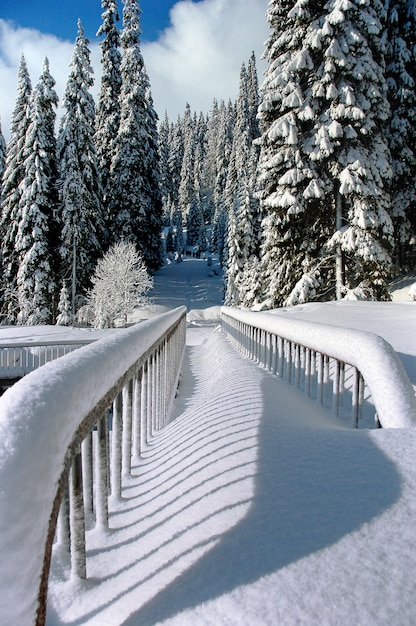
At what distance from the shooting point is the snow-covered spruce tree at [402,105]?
18734 mm

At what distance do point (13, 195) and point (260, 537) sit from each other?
3505 cm

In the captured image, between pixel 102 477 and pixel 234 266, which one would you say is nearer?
pixel 102 477

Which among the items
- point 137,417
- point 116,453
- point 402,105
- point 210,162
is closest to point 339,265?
point 402,105

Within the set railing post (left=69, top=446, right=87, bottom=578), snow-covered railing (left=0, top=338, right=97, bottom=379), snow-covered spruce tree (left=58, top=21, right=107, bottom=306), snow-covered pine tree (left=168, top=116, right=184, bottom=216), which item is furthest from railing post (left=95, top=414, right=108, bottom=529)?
snow-covered pine tree (left=168, top=116, right=184, bottom=216)

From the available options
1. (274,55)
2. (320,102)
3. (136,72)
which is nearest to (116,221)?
(136,72)

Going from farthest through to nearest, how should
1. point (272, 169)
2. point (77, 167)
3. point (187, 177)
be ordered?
1. point (187, 177)
2. point (77, 167)
3. point (272, 169)

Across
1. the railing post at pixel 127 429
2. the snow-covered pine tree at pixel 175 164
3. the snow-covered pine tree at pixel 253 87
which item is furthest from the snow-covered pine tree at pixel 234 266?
the snow-covered pine tree at pixel 175 164

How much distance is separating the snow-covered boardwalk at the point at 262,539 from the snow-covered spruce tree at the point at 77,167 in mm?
31971

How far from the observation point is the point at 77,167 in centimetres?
3181

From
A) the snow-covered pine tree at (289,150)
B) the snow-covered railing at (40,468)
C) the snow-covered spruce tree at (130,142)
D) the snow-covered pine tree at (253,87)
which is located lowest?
the snow-covered railing at (40,468)

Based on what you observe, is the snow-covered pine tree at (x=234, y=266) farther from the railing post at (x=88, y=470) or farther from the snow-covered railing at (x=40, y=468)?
the snow-covered railing at (x=40, y=468)

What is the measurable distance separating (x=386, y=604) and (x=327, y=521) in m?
0.37

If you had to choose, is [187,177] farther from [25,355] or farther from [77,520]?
[77,520]

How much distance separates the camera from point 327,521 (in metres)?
1.36
